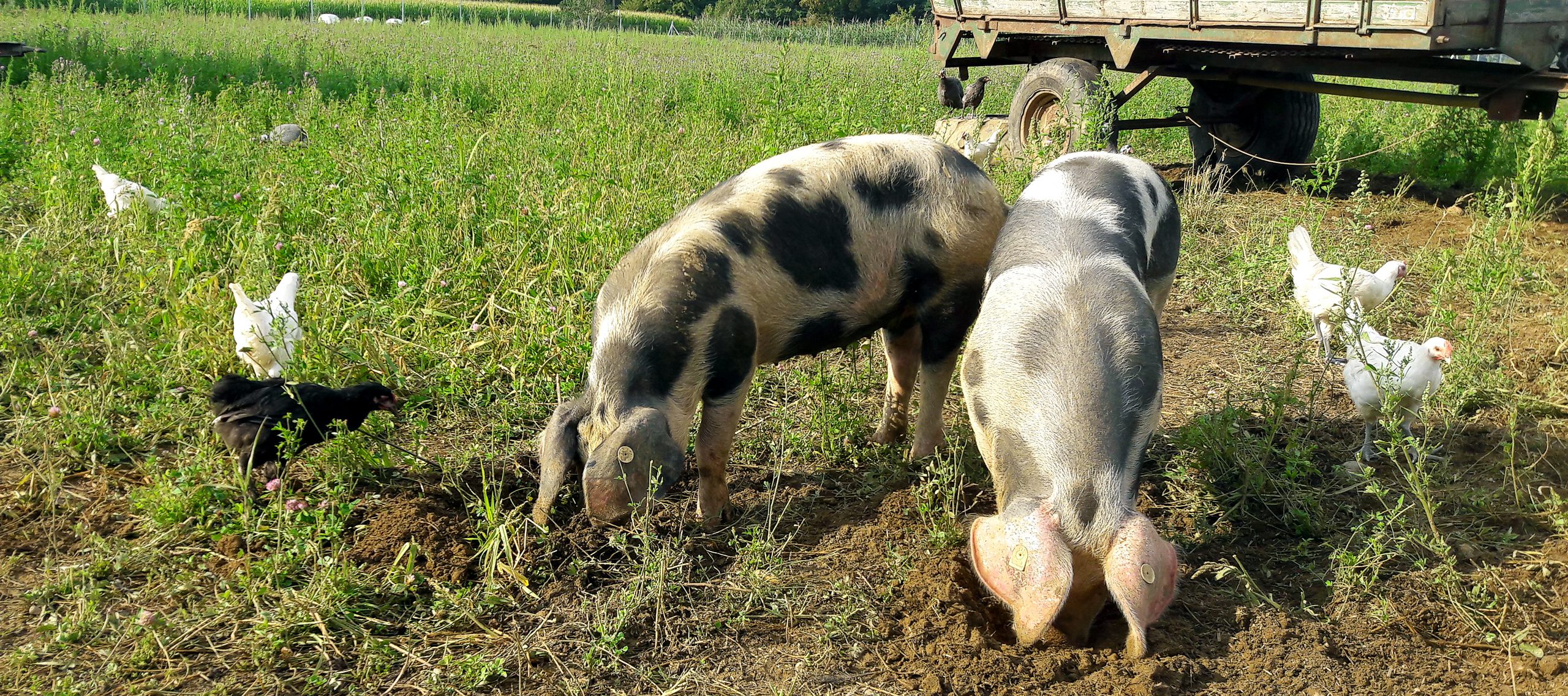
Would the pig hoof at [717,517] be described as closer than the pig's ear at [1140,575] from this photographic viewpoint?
No

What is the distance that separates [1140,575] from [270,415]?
2.92m

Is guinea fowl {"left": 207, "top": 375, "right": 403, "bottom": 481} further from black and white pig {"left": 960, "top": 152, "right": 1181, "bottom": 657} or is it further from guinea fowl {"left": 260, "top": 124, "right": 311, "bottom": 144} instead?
guinea fowl {"left": 260, "top": 124, "right": 311, "bottom": 144}

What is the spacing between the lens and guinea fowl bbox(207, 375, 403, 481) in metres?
3.56

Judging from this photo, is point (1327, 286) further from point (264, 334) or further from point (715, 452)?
point (264, 334)

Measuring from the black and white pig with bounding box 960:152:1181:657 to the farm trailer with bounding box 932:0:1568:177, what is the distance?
2889 mm

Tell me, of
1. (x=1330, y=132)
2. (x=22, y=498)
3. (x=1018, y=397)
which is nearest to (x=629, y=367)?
(x=1018, y=397)

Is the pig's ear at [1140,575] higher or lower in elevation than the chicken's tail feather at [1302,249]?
lower

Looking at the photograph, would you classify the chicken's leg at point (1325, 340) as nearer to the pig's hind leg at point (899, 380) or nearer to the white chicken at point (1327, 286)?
the white chicken at point (1327, 286)

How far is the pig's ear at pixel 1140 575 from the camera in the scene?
2531 millimetres

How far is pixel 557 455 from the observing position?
3.26m

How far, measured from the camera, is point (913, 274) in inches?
155

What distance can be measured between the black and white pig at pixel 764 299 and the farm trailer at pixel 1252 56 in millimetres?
2446

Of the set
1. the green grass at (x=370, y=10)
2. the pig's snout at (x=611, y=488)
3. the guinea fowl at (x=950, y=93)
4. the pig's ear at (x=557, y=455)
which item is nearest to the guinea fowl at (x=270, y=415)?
the pig's ear at (x=557, y=455)

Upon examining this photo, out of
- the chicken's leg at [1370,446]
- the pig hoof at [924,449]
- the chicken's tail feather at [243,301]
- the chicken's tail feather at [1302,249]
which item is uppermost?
the chicken's tail feather at [1302,249]
